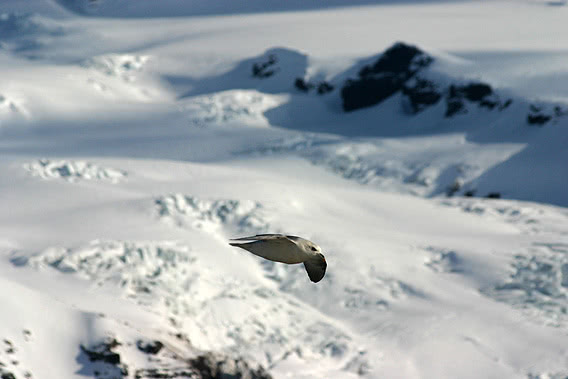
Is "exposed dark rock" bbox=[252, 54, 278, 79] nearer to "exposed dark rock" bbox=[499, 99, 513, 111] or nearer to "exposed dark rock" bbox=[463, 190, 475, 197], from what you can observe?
"exposed dark rock" bbox=[499, 99, 513, 111]

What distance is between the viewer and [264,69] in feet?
346

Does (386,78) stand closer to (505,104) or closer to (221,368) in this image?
(505,104)

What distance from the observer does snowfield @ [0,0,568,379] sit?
1756 inches

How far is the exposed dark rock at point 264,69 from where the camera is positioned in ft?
343

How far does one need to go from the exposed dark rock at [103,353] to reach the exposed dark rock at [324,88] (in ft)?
214

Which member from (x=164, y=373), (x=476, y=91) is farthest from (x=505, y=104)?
A: (x=164, y=373)

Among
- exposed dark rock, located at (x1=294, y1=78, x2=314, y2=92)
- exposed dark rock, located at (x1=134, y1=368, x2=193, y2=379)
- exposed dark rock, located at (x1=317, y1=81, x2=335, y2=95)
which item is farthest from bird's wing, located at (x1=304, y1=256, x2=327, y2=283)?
exposed dark rock, located at (x1=294, y1=78, x2=314, y2=92)

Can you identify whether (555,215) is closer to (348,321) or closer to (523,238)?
(523,238)

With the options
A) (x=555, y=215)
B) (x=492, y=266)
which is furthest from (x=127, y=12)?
(x=492, y=266)

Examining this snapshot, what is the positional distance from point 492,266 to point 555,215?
42.5 ft

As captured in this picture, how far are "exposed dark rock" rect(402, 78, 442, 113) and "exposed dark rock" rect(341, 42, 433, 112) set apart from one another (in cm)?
145

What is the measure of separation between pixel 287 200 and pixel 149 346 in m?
23.4

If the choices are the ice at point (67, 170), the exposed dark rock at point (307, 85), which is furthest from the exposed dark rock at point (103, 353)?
the exposed dark rock at point (307, 85)

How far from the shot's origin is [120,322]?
4075cm
